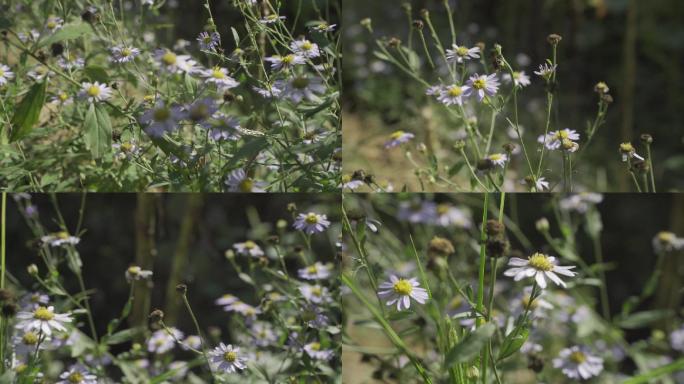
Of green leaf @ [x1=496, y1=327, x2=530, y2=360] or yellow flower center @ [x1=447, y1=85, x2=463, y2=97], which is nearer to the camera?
green leaf @ [x1=496, y1=327, x2=530, y2=360]

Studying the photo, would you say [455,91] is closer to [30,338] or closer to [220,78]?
[220,78]

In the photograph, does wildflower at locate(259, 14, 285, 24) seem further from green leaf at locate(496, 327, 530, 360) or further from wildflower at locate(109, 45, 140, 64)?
green leaf at locate(496, 327, 530, 360)

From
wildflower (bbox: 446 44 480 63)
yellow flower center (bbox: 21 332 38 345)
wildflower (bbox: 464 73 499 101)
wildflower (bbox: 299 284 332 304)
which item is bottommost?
wildflower (bbox: 299 284 332 304)

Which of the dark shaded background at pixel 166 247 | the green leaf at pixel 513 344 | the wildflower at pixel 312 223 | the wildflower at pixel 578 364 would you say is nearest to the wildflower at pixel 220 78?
the wildflower at pixel 312 223

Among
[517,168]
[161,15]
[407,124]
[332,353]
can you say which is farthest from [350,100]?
[332,353]

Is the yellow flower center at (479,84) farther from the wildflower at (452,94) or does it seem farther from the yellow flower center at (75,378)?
the yellow flower center at (75,378)

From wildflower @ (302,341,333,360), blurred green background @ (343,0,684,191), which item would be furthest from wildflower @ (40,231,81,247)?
blurred green background @ (343,0,684,191)

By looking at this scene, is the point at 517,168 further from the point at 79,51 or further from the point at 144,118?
the point at 144,118

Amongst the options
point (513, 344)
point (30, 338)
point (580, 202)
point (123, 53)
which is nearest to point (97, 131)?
point (123, 53)
